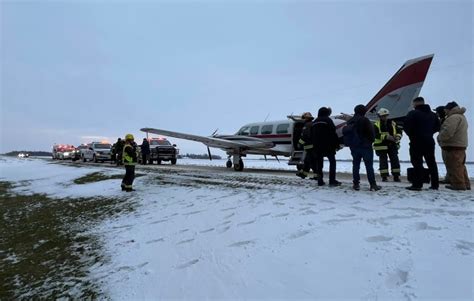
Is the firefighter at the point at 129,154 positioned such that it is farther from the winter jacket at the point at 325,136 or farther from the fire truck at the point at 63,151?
the fire truck at the point at 63,151

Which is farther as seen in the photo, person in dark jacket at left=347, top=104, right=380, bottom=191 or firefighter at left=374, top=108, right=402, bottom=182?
firefighter at left=374, top=108, right=402, bottom=182

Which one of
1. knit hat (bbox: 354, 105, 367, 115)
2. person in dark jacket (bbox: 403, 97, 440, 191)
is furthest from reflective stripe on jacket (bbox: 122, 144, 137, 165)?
person in dark jacket (bbox: 403, 97, 440, 191)

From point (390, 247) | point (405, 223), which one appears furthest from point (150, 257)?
point (405, 223)

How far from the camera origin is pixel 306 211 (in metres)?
6.74

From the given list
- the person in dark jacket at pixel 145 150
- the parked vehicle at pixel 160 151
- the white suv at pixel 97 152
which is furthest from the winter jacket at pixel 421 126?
the white suv at pixel 97 152

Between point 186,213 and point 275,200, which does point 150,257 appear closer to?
point 186,213

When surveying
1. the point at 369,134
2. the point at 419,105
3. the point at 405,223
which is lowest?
the point at 405,223

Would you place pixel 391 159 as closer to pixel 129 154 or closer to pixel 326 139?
pixel 326 139

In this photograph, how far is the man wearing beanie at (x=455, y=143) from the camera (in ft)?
28.0

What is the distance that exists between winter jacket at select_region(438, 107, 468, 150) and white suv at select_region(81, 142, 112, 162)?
31.7 meters

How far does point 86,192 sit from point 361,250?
38.5ft

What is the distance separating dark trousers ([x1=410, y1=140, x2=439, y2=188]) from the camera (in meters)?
8.60

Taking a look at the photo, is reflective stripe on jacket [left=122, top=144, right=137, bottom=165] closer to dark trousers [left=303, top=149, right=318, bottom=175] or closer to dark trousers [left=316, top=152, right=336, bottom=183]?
dark trousers [left=303, top=149, right=318, bottom=175]

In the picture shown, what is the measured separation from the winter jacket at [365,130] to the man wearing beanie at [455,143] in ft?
5.72
